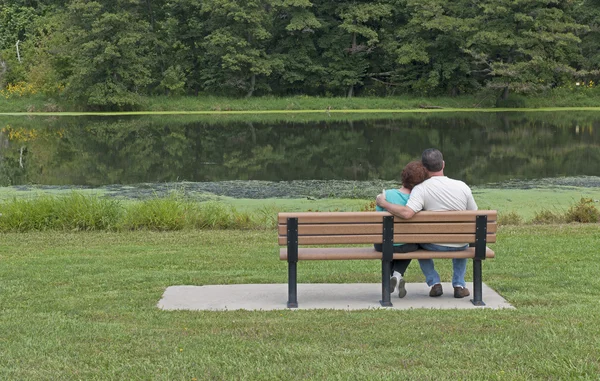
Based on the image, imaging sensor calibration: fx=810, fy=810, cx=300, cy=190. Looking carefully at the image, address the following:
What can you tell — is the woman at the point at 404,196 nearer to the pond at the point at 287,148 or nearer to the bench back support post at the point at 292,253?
the bench back support post at the point at 292,253

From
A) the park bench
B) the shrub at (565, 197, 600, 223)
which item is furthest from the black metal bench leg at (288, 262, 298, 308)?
the shrub at (565, 197, 600, 223)

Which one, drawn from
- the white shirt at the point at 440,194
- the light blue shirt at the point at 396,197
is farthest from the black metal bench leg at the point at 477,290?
the light blue shirt at the point at 396,197

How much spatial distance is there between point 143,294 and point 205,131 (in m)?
27.2

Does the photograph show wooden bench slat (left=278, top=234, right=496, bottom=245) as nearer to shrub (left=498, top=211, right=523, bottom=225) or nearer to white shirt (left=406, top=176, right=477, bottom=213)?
white shirt (left=406, top=176, right=477, bottom=213)

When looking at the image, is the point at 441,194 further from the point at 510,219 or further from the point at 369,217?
the point at 510,219

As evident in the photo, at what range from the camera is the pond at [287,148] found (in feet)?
67.9

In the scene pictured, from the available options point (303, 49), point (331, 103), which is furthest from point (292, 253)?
point (303, 49)

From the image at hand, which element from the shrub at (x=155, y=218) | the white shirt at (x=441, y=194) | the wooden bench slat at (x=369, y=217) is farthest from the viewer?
the shrub at (x=155, y=218)

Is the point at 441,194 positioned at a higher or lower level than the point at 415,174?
lower

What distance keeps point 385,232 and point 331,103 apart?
136 feet

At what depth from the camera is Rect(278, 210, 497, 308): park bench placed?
6.17 m

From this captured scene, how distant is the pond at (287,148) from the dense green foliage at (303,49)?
20.6 ft

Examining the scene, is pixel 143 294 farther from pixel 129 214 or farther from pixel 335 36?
pixel 335 36

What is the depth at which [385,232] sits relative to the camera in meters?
6.24
